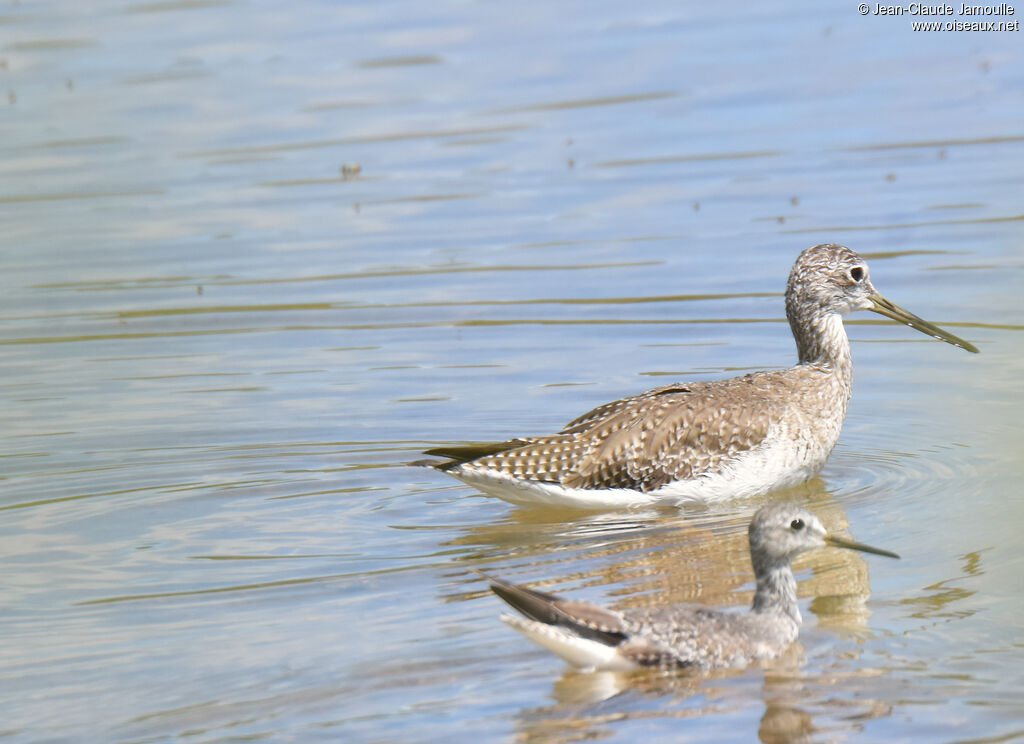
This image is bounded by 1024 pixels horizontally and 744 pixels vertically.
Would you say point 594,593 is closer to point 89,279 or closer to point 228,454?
point 228,454

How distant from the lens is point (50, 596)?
9.32m

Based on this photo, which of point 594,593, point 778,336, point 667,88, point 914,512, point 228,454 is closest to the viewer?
point 594,593

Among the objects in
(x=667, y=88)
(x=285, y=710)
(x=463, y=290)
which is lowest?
(x=285, y=710)

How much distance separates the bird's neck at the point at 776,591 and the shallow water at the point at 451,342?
9.1 inches

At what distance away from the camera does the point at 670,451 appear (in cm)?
1038

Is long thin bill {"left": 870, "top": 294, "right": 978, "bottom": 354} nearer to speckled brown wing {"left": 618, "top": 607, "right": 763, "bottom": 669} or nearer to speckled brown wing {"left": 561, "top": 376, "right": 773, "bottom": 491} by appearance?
speckled brown wing {"left": 561, "top": 376, "right": 773, "bottom": 491}

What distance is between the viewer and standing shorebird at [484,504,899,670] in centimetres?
755

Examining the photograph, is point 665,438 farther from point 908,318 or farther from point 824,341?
point 908,318

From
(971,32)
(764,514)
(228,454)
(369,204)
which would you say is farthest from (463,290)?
(971,32)

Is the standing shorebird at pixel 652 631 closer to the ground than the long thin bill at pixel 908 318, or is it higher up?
closer to the ground

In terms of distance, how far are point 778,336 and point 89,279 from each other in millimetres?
6211

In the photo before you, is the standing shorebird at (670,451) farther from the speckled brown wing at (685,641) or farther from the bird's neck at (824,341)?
the speckled brown wing at (685,641)

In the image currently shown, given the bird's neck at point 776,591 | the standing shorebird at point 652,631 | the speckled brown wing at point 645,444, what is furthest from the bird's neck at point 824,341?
the standing shorebird at point 652,631

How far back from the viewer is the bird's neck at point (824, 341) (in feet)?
37.1
